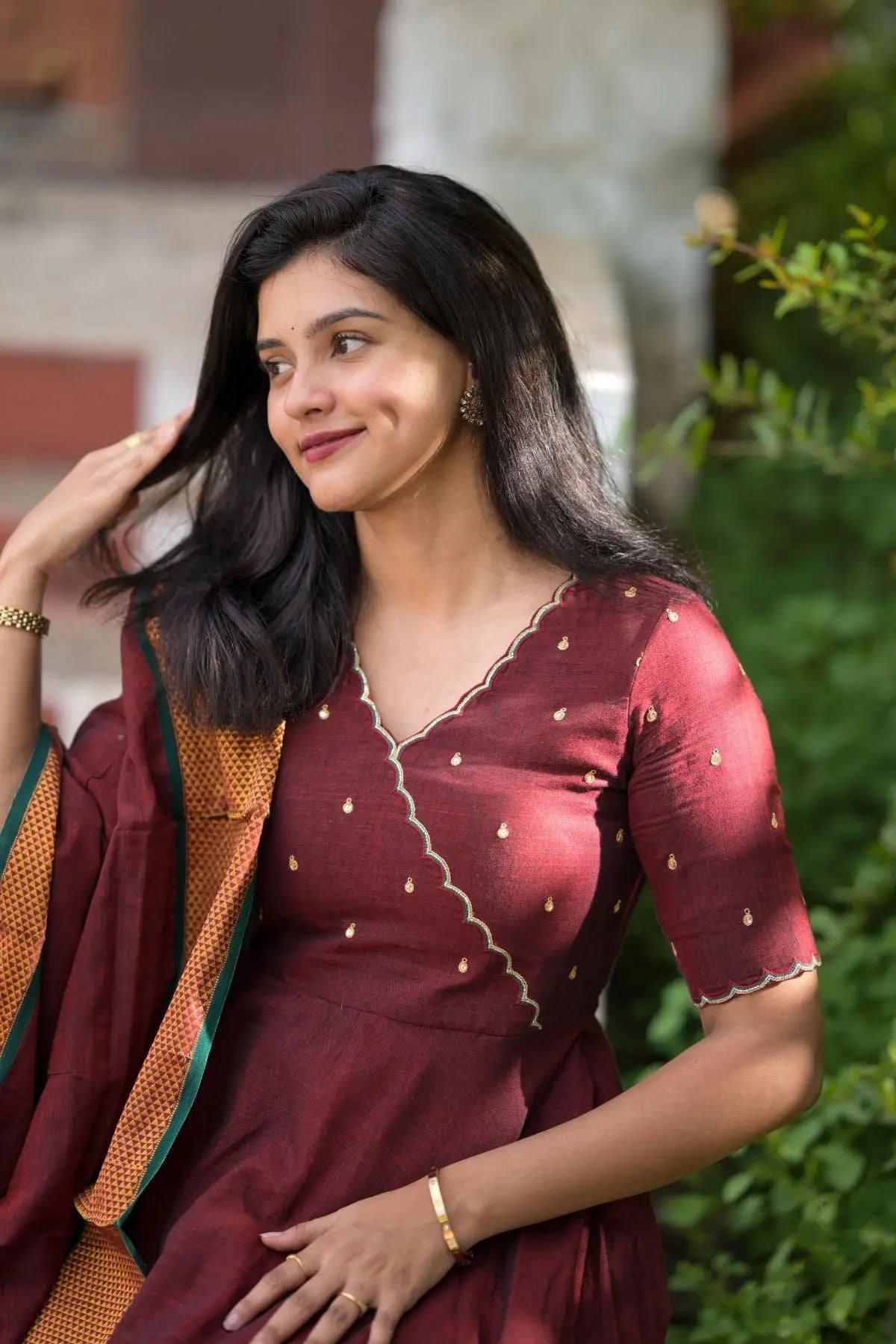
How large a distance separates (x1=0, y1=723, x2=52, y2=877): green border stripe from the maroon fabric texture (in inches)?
1.8

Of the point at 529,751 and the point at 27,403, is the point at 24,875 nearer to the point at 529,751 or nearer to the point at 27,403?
the point at 529,751

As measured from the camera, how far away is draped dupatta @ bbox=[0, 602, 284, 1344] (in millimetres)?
1773

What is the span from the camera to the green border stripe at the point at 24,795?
6.01 ft

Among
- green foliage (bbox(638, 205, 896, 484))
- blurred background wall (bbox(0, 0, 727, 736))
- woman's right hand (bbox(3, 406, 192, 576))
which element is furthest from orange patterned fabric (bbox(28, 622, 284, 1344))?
blurred background wall (bbox(0, 0, 727, 736))

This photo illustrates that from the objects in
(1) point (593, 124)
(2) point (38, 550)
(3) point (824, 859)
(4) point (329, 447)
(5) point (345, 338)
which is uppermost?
(1) point (593, 124)

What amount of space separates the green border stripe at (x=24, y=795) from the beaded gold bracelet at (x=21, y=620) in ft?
0.41

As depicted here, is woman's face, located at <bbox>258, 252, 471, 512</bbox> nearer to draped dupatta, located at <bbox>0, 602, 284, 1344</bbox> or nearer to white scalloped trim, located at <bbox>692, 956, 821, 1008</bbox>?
draped dupatta, located at <bbox>0, 602, 284, 1344</bbox>

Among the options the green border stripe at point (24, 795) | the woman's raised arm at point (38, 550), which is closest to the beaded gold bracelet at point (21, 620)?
the woman's raised arm at point (38, 550)

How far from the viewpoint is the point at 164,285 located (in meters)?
3.51

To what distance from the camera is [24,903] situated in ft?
5.99

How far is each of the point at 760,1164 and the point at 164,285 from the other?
7.40ft

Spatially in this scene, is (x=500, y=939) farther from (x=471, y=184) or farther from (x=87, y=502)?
(x=471, y=184)

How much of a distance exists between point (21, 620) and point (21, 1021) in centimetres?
48

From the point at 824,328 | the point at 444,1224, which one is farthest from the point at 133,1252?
the point at 824,328
